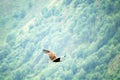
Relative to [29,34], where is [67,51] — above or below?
below

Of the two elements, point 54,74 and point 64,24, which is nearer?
point 54,74

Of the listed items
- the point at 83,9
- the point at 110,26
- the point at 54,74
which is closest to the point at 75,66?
the point at 54,74

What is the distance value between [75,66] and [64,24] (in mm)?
34885

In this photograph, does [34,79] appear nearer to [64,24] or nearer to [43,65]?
[43,65]

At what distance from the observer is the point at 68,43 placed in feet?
544

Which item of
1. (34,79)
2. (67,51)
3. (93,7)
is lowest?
(34,79)

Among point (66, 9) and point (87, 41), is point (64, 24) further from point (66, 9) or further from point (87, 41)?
point (87, 41)

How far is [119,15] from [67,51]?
25394mm

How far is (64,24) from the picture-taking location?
181750 mm

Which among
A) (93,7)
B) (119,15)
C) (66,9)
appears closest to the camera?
(119,15)

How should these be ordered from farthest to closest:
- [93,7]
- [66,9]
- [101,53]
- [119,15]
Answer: [66,9]
[93,7]
[119,15]
[101,53]

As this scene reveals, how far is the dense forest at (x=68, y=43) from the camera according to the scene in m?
146

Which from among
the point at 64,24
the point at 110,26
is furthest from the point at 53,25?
the point at 110,26

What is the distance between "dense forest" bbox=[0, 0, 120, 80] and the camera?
146500 millimetres
